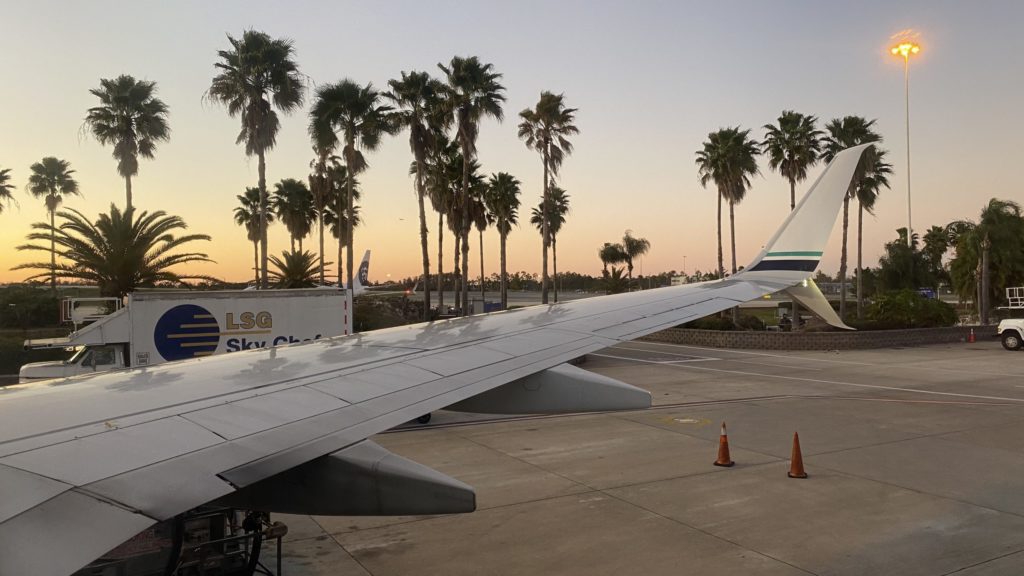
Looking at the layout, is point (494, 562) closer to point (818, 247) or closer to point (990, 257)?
point (818, 247)

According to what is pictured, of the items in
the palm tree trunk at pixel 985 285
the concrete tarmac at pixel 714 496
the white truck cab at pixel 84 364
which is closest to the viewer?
the concrete tarmac at pixel 714 496

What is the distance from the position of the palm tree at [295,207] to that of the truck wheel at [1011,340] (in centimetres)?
4719

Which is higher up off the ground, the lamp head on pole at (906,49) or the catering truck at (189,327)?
the lamp head on pole at (906,49)

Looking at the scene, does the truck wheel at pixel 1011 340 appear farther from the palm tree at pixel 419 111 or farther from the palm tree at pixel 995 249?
the palm tree at pixel 419 111

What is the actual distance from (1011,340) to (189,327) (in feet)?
113

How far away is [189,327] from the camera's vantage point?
16.4 meters

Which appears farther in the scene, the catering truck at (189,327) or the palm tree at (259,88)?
the palm tree at (259,88)

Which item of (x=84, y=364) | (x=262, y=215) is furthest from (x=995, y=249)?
(x=84, y=364)

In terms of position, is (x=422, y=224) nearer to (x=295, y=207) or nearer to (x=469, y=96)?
(x=469, y=96)

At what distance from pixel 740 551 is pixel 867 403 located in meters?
11.7

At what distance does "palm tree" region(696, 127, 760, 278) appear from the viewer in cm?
3934

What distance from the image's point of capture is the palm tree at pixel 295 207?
53.0 m

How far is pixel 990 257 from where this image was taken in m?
42.0

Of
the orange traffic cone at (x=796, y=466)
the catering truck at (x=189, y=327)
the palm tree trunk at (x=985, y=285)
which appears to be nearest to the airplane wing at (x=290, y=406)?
the orange traffic cone at (x=796, y=466)
